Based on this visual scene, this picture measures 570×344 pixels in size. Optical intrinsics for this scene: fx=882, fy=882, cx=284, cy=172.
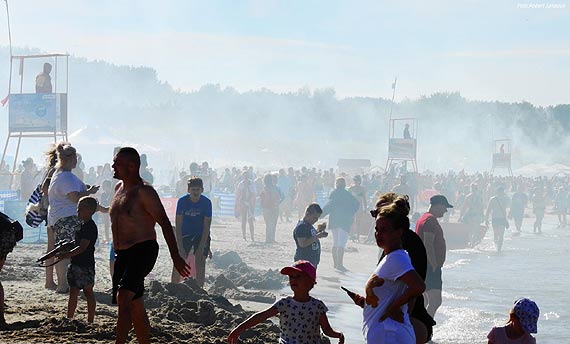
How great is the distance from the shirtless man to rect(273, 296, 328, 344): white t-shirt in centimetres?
94

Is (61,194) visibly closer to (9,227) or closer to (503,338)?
(9,227)

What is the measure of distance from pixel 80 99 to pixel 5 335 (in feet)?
351

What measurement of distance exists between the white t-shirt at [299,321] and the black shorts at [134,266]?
1.18m

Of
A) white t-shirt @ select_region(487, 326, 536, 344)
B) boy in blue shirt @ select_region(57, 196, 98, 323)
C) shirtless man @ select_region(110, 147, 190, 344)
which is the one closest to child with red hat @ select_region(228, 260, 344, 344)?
shirtless man @ select_region(110, 147, 190, 344)

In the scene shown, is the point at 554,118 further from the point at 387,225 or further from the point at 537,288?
the point at 387,225

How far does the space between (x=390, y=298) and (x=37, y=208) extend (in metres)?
6.98

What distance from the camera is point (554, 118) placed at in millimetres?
115125

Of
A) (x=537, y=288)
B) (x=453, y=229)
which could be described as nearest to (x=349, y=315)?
(x=537, y=288)

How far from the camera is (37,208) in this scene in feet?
35.3

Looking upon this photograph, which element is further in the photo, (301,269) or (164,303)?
(164,303)

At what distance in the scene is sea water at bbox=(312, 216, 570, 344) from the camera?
500 inches

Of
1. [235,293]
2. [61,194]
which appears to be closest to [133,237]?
[61,194]

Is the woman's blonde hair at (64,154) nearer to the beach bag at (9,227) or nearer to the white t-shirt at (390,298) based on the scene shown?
the beach bag at (9,227)

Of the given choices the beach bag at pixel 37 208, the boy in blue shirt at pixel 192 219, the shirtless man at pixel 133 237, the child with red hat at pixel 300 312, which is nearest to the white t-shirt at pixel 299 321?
the child with red hat at pixel 300 312
